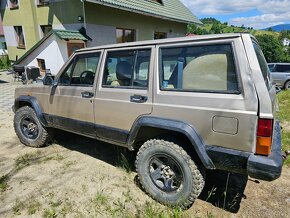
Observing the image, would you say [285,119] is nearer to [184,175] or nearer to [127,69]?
[184,175]

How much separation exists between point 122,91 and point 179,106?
0.86 meters

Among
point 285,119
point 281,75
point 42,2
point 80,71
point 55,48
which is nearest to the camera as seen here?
point 80,71

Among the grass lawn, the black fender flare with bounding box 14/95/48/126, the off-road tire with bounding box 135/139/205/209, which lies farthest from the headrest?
the grass lawn

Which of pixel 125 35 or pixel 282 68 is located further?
pixel 282 68

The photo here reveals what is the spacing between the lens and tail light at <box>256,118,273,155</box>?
7.13 feet

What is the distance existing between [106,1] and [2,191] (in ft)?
27.8

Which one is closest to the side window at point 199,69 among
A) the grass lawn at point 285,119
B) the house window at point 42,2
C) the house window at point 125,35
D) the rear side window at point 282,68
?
the grass lawn at point 285,119

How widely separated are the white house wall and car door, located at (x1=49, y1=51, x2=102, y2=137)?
719 cm

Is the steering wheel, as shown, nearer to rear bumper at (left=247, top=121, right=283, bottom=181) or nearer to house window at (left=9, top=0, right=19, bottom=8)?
rear bumper at (left=247, top=121, right=283, bottom=181)

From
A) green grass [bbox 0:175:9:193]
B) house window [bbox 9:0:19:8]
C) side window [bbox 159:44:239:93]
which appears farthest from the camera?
house window [bbox 9:0:19:8]

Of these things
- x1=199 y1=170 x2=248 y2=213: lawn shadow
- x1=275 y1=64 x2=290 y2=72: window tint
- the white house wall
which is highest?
the white house wall

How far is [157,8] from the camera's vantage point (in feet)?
45.5

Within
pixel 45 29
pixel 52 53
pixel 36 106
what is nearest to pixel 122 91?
pixel 36 106

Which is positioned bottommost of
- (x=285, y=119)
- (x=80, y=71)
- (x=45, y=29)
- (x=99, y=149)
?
(x=99, y=149)
